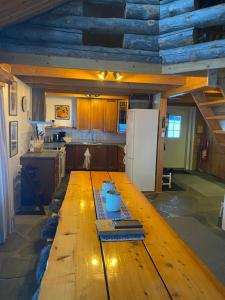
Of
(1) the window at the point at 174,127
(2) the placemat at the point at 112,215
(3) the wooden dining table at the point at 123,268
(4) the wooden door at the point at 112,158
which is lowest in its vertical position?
(4) the wooden door at the point at 112,158

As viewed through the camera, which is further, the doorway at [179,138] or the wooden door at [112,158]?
the doorway at [179,138]

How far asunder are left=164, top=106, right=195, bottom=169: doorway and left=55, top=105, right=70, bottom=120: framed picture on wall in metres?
3.09

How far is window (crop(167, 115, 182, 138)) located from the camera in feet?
25.3

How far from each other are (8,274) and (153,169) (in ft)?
11.5

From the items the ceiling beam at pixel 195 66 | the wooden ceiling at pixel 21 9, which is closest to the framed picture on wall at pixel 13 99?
the wooden ceiling at pixel 21 9

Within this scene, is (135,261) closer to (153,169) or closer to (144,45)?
(144,45)

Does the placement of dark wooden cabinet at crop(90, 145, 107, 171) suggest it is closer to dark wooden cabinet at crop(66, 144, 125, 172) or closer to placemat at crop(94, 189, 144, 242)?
dark wooden cabinet at crop(66, 144, 125, 172)

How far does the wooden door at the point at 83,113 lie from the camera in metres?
6.98

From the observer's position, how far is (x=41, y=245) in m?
2.91

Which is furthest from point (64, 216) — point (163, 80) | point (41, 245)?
point (163, 80)

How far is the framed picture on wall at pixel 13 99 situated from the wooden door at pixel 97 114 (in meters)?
3.37

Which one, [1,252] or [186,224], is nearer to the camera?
[1,252]

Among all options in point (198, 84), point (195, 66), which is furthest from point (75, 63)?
Answer: point (198, 84)

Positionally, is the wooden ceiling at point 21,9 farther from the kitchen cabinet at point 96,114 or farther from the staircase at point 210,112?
the kitchen cabinet at point 96,114
